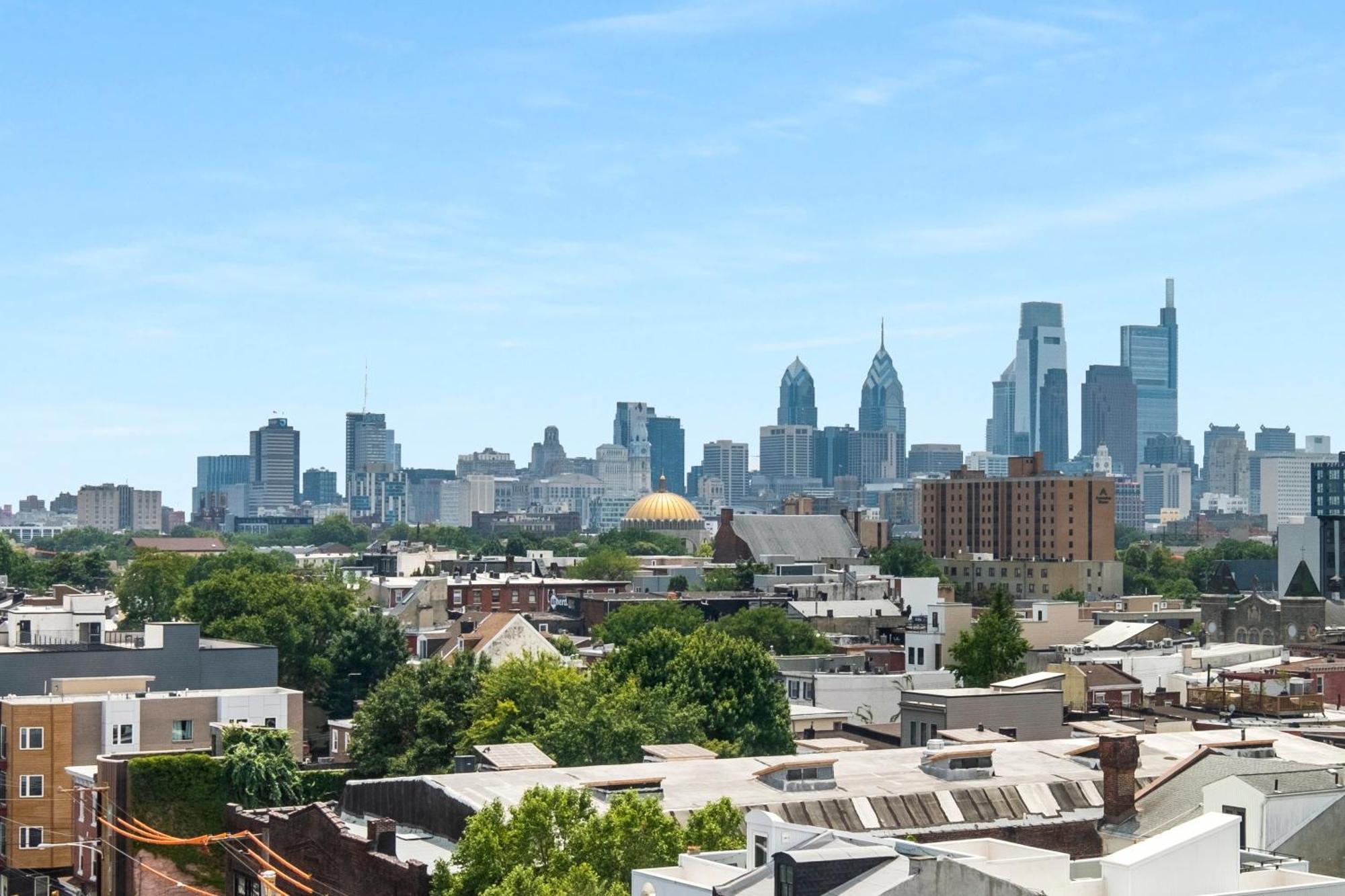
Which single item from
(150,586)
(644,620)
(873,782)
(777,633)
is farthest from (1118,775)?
(150,586)

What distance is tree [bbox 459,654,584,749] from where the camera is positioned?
68188 millimetres

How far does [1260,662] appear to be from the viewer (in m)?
94.8

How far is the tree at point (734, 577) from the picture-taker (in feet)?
560

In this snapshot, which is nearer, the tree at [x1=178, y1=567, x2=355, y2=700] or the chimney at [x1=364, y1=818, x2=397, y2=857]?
the chimney at [x1=364, y1=818, x2=397, y2=857]

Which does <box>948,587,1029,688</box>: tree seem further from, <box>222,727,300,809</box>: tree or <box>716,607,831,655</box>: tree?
<box>222,727,300,809</box>: tree

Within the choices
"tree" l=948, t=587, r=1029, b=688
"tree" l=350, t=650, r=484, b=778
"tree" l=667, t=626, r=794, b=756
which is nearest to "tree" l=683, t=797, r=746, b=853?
"tree" l=350, t=650, r=484, b=778

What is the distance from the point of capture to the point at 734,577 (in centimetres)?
17388

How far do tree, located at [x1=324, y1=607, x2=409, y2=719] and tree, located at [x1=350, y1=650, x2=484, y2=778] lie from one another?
23770 millimetres

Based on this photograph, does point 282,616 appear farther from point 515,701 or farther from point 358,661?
point 515,701

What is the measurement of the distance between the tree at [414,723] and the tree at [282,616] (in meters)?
27.2

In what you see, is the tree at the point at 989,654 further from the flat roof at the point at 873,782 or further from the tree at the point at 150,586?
the tree at the point at 150,586

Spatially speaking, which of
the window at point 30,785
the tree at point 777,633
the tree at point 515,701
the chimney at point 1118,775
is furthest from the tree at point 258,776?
the tree at point 777,633

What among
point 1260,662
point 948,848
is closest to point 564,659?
point 1260,662

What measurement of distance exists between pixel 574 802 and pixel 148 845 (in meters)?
22.4
